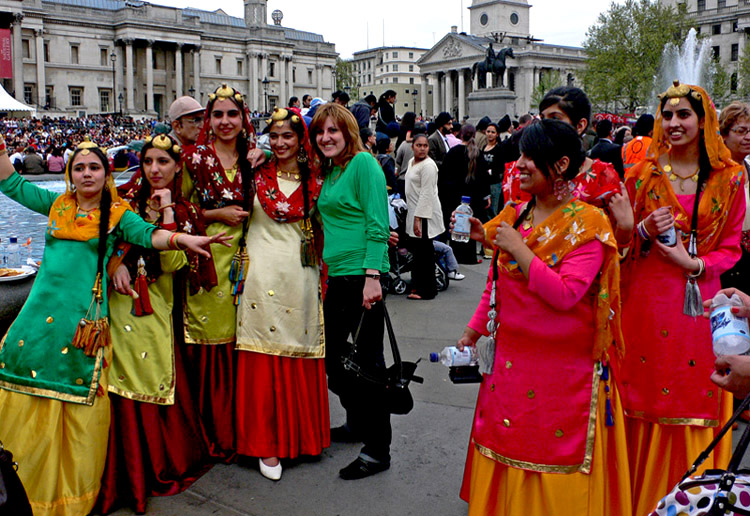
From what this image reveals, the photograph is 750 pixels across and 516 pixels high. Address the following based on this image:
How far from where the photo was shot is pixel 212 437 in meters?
4.12

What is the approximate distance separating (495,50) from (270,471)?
3890 inches

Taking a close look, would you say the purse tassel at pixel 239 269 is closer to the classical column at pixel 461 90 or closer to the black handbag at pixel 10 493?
the black handbag at pixel 10 493

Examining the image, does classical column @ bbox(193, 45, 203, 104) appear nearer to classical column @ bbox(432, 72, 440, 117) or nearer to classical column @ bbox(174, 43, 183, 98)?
classical column @ bbox(174, 43, 183, 98)

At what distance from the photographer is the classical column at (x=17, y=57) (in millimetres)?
63250

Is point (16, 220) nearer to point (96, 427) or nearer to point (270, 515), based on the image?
point (96, 427)

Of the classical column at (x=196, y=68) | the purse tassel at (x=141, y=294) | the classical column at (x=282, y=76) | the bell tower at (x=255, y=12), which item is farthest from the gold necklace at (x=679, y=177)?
the bell tower at (x=255, y=12)

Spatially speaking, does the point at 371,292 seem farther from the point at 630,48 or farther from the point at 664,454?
the point at 630,48

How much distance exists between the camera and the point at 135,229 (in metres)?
3.45

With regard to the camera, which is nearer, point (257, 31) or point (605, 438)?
point (605, 438)

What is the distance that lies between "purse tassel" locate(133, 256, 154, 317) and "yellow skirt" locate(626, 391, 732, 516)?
2376 mm

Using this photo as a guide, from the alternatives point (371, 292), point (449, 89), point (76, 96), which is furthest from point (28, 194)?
point (449, 89)

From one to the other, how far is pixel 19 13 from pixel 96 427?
233 ft

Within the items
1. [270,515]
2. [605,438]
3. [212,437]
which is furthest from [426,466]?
[605,438]

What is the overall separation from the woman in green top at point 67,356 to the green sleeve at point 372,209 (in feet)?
2.63
